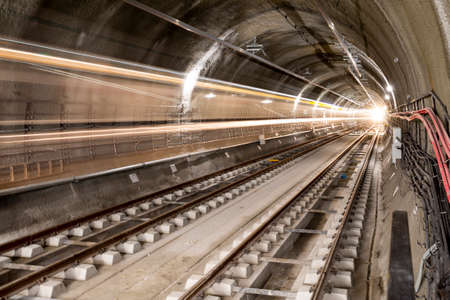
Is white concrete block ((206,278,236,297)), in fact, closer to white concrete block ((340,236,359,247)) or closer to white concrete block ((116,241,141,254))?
white concrete block ((116,241,141,254))

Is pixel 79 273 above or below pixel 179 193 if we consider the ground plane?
below

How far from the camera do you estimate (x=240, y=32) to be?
1269 cm

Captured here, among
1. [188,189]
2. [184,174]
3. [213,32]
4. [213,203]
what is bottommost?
[213,203]

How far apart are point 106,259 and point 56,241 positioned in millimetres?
1071

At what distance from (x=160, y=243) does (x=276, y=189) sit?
18.4 feet

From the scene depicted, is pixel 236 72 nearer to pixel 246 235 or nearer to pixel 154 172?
pixel 154 172

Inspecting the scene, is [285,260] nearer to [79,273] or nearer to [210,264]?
[210,264]

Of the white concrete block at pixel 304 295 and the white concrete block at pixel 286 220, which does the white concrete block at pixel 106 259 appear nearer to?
the white concrete block at pixel 304 295

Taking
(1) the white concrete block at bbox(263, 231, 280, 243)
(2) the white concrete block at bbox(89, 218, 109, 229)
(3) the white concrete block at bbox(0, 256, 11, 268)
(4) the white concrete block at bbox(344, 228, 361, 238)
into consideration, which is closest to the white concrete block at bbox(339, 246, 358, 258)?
(4) the white concrete block at bbox(344, 228, 361, 238)

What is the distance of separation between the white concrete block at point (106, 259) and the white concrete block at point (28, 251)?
0.89 m

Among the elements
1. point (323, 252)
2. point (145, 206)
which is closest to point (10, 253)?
point (145, 206)

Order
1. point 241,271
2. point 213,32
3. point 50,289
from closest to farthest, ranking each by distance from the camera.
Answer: point 50,289
point 241,271
point 213,32

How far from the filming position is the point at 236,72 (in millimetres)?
15555

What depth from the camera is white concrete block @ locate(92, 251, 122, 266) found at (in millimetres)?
5617
